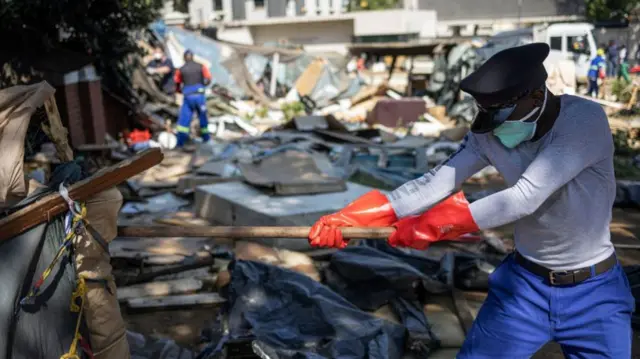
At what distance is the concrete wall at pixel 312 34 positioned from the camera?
33.8 meters

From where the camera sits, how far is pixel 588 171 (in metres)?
2.56

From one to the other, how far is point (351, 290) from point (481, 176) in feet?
16.9

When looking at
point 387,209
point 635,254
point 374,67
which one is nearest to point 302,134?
point 635,254

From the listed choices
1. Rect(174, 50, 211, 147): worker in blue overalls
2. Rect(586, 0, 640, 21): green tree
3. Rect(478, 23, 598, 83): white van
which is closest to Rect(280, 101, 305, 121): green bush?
Rect(174, 50, 211, 147): worker in blue overalls

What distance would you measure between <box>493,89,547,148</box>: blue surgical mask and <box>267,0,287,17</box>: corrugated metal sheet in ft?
124

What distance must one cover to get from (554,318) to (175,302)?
2992 mm

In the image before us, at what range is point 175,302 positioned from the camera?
4832 millimetres

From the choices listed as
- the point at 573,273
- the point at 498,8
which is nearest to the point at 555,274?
the point at 573,273

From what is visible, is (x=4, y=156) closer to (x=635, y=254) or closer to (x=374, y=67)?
(x=635, y=254)

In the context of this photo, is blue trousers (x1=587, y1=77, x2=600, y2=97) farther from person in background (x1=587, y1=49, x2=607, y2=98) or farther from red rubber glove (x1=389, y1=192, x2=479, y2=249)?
red rubber glove (x1=389, y1=192, x2=479, y2=249)

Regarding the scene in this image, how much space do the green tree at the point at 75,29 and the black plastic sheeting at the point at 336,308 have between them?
5.81m

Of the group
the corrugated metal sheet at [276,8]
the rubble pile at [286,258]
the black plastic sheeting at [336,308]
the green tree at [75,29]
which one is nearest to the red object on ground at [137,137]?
the rubble pile at [286,258]

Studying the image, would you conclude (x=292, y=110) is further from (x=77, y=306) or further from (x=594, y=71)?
(x=77, y=306)

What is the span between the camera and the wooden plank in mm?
2438
